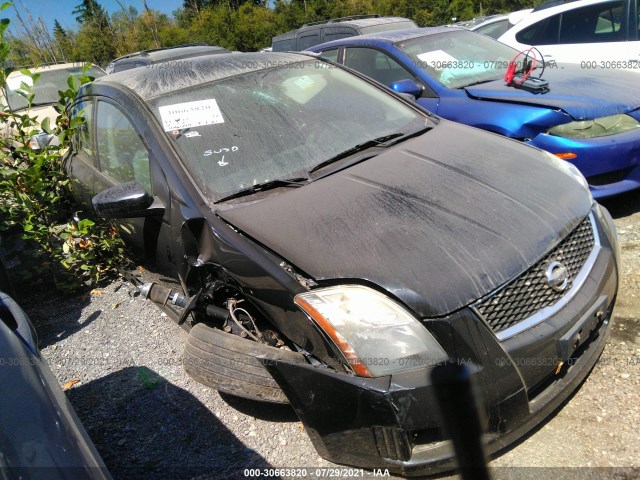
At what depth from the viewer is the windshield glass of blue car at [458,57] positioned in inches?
184

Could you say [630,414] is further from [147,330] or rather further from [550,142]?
[147,330]

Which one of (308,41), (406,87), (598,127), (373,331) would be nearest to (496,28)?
(308,41)

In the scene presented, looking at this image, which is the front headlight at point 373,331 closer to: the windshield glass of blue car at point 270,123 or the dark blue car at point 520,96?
the windshield glass of blue car at point 270,123

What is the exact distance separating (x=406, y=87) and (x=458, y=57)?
0.83 metres

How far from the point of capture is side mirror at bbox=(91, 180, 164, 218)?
256 centimetres

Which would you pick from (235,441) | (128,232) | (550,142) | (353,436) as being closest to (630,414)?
(353,436)

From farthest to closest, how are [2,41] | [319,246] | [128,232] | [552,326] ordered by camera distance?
1. [2,41]
2. [128,232]
3. [319,246]
4. [552,326]

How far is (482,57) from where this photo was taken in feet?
16.2

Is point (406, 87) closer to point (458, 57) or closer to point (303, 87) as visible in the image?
point (458, 57)

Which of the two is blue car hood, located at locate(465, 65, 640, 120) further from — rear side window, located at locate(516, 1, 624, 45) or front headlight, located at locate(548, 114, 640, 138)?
rear side window, located at locate(516, 1, 624, 45)

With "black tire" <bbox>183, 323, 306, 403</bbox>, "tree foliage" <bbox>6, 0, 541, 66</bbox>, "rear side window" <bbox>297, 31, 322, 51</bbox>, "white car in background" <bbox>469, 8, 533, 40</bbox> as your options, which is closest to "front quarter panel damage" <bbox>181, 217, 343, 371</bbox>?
"black tire" <bbox>183, 323, 306, 403</bbox>

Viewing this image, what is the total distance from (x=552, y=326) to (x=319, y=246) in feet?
3.13

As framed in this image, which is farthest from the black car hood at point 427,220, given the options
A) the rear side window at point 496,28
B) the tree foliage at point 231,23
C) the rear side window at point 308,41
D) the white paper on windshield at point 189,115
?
the tree foliage at point 231,23

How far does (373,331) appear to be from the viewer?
1.78 m
